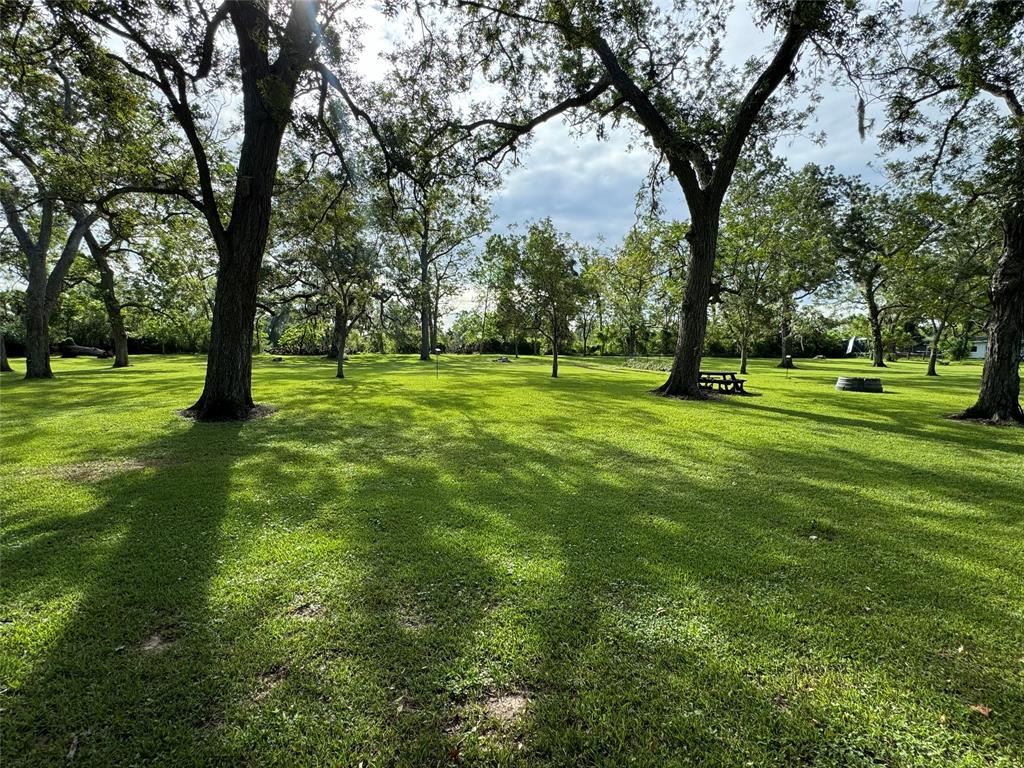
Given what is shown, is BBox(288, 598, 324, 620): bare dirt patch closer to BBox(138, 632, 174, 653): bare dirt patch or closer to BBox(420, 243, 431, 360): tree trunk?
BBox(138, 632, 174, 653): bare dirt patch

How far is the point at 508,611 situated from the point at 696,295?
11949 millimetres

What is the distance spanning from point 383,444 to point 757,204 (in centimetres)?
2460

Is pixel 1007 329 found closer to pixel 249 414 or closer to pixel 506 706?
pixel 506 706

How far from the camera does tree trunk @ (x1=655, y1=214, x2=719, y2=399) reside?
12.4 metres

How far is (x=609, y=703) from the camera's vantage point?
2.12 meters

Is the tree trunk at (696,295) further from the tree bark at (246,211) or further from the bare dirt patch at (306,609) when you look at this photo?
the bare dirt patch at (306,609)

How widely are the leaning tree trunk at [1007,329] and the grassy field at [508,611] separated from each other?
509 cm

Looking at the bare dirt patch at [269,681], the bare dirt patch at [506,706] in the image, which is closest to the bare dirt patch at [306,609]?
the bare dirt patch at [269,681]

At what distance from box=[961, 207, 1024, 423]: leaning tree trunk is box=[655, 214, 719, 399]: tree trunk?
5.83 meters

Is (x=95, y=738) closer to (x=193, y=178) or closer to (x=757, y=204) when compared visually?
(x=193, y=178)

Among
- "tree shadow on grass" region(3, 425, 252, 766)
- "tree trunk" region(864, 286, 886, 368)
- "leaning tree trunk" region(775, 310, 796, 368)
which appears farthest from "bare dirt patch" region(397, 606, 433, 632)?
"tree trunk" region(864, 286, 886, 368)

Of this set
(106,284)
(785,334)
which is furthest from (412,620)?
(785,334)

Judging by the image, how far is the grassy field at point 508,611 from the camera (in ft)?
6.40

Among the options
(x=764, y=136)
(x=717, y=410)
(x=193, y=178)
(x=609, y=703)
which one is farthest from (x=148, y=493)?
(x=764, y=136)
